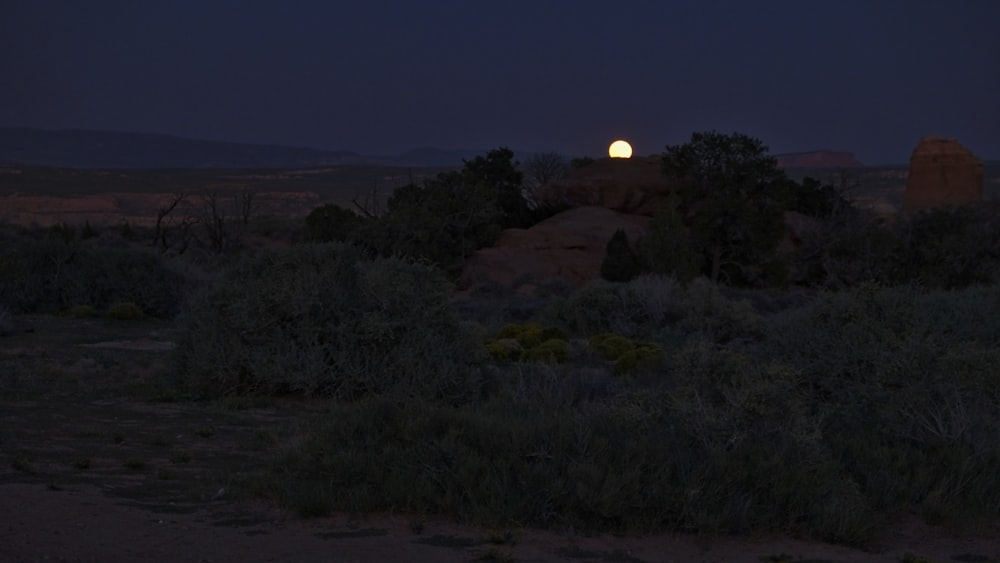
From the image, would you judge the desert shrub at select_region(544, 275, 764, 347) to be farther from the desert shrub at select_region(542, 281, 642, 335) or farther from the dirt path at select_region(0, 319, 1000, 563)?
the dirt path at select_region(0, 319, 1000, 563)

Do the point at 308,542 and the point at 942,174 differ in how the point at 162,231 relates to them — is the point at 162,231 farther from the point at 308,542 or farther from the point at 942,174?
the point at 308,542

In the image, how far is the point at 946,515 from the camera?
7.75 meters

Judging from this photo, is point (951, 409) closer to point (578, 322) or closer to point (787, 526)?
point (787, 526)

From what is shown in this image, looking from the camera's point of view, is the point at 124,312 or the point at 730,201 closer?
the point at 124,312

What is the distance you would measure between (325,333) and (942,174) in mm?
52984

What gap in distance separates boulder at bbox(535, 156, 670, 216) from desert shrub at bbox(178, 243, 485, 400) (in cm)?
3072

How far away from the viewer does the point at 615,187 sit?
44.9m

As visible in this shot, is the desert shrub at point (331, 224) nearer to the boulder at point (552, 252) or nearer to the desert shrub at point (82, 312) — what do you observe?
the boulder at point (552, 252)

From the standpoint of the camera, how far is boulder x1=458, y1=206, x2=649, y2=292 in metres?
37.7

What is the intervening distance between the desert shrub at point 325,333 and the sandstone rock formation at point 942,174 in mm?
49712

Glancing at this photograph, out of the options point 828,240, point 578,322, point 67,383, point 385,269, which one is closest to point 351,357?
point 385,269

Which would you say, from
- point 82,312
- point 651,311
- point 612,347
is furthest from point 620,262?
point 612,347

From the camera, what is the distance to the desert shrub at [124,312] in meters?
23.4

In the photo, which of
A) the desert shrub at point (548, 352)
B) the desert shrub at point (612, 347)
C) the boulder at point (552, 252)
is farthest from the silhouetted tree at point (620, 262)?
the desert shrub at point (548, 352)
